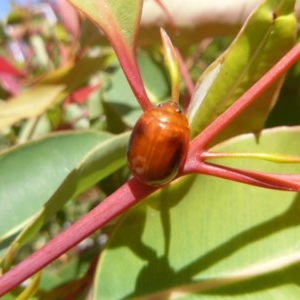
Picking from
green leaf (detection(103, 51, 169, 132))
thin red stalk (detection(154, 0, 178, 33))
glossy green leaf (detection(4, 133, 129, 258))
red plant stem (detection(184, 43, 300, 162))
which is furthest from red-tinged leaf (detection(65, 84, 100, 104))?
red plant stem (detection(184, 43, 300, 162))

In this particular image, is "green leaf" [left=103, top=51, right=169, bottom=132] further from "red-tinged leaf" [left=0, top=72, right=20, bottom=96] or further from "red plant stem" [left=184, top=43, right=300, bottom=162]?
"red plant stem" [left=184, top=43, right=300, bottom=162]

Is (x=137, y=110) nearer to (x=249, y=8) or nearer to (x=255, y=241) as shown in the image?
(x=249, y=8)

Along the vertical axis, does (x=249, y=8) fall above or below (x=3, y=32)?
above

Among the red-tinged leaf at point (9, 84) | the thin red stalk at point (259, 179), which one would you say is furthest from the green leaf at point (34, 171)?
the red-tinged leaf at point (9, 84)

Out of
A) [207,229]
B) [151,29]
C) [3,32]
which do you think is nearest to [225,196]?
[207,229]

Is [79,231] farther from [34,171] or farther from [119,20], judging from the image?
[34,171]

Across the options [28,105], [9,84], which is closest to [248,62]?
[28,105]

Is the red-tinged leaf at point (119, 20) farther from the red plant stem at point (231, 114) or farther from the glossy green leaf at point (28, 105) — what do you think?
the glossy green leaf at point (28, 105)
